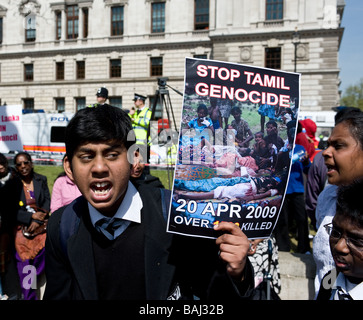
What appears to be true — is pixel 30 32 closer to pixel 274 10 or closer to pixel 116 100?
pixel 116 100

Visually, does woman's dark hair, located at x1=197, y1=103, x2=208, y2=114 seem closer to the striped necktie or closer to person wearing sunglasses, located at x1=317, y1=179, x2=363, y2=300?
the striped necktie

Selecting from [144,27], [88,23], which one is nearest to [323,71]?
[144,27]

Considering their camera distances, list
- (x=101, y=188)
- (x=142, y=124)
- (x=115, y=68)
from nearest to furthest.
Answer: (x=101, y=188) → (x=142, y=124) → (x=115, y=68)

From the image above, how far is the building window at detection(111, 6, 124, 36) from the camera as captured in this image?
30344 millimetres

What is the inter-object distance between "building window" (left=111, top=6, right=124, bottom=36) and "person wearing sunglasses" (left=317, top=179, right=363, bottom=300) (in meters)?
32.2

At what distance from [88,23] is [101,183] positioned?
33.2 meters

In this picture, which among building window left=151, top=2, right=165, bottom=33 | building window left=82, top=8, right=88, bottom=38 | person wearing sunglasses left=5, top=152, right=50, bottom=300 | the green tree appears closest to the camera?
person wearing sunglasses left=5, top=152, right=50, bottom=300

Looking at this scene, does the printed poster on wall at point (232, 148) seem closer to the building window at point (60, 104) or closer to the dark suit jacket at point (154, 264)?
the dark suit jacket at point (154, 264)

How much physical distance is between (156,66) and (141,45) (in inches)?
90.2

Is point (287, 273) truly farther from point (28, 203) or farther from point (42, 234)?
point (28, 203)

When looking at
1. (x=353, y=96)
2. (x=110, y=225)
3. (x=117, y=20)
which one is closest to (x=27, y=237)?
(x=110, y=225)

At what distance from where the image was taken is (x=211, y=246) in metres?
1.51

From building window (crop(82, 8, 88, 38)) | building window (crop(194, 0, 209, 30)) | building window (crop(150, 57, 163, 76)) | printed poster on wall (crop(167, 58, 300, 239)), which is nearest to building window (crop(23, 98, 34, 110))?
building window (crop(82, 8, 88, 38))

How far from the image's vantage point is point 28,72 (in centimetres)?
3412
